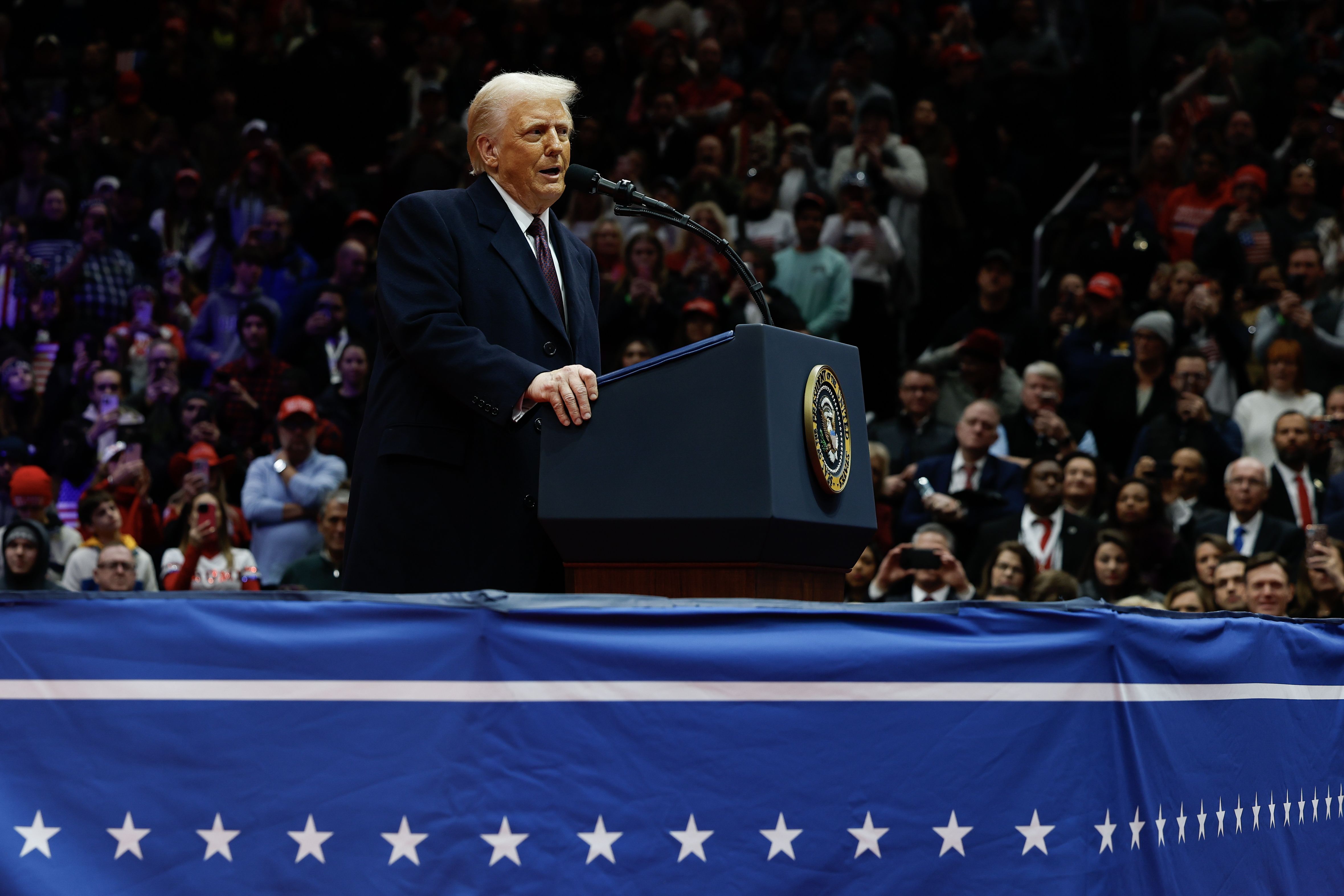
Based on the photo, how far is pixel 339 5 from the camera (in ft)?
40.5

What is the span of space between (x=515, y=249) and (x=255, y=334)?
6468mm

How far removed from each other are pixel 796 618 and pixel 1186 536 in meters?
5.29

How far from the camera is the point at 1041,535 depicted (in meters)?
7.18

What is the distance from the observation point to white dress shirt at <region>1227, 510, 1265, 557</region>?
22.7 feet

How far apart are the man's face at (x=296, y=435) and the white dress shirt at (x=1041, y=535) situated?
3.39 metres

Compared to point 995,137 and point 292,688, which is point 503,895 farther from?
point 995,137

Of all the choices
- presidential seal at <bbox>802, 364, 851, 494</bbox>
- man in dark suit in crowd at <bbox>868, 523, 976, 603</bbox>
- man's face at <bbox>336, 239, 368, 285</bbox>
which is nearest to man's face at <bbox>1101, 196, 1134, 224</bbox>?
man in dark suit in crowd at <bbox>868, 523, 976, 603</bbox>

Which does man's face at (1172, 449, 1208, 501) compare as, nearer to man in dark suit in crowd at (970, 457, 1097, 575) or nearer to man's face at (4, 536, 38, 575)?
man in dark suit in crowd at (970, 457, 1097, 575)

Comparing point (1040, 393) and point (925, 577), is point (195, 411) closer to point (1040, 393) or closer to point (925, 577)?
point (925, 577)

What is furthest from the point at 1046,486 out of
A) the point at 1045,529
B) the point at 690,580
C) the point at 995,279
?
the point at 690,580

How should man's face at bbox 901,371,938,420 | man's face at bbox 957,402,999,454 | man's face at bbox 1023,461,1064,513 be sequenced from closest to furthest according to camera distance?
man's face at bbox 1023,461,1064,513 < man's face at bbox 957,402,999,454 < man's face at bbox 901,371,938,420

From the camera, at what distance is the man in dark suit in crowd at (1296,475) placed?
7.29 m

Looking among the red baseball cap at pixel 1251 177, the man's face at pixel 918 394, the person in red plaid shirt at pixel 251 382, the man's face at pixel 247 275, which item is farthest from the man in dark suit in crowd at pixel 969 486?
the man's face at pixel 247 275

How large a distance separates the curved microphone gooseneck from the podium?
243 millimetres
